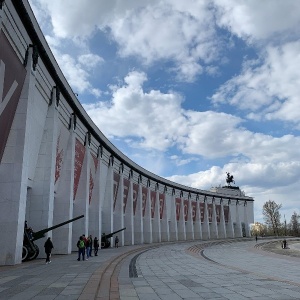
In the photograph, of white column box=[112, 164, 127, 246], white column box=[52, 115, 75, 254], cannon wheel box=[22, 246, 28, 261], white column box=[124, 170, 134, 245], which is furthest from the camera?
white column box=[124, 170, 134, 245]

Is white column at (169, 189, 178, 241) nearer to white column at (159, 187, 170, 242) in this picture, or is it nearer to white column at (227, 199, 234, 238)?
white column at (159, 187, 170, 242)

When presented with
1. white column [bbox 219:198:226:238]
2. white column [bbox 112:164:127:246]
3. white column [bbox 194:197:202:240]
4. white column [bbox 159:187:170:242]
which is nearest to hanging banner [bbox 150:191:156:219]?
white column [bbox 159:187:170:242]

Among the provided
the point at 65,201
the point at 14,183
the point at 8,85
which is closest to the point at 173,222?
the point at 65,201

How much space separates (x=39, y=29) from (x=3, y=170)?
10.1 meters

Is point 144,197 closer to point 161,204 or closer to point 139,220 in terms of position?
point 139,220

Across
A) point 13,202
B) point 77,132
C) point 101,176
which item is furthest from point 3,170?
point 101,176

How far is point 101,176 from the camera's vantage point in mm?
41156

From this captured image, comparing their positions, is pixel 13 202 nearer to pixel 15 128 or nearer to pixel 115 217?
pixel 15 128

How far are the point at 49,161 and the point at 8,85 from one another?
8.29 meters

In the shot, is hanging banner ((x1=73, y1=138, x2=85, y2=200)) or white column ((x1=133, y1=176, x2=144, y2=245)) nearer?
hanging banner ((x1=73, y1=138, x2=85, y2=200))

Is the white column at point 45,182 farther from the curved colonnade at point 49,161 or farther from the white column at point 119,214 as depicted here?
the white column at point 119,214

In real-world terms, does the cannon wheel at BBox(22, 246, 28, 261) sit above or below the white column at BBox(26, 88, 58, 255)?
below

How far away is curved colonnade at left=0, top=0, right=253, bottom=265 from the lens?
18047mm

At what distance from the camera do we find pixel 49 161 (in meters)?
24.7
